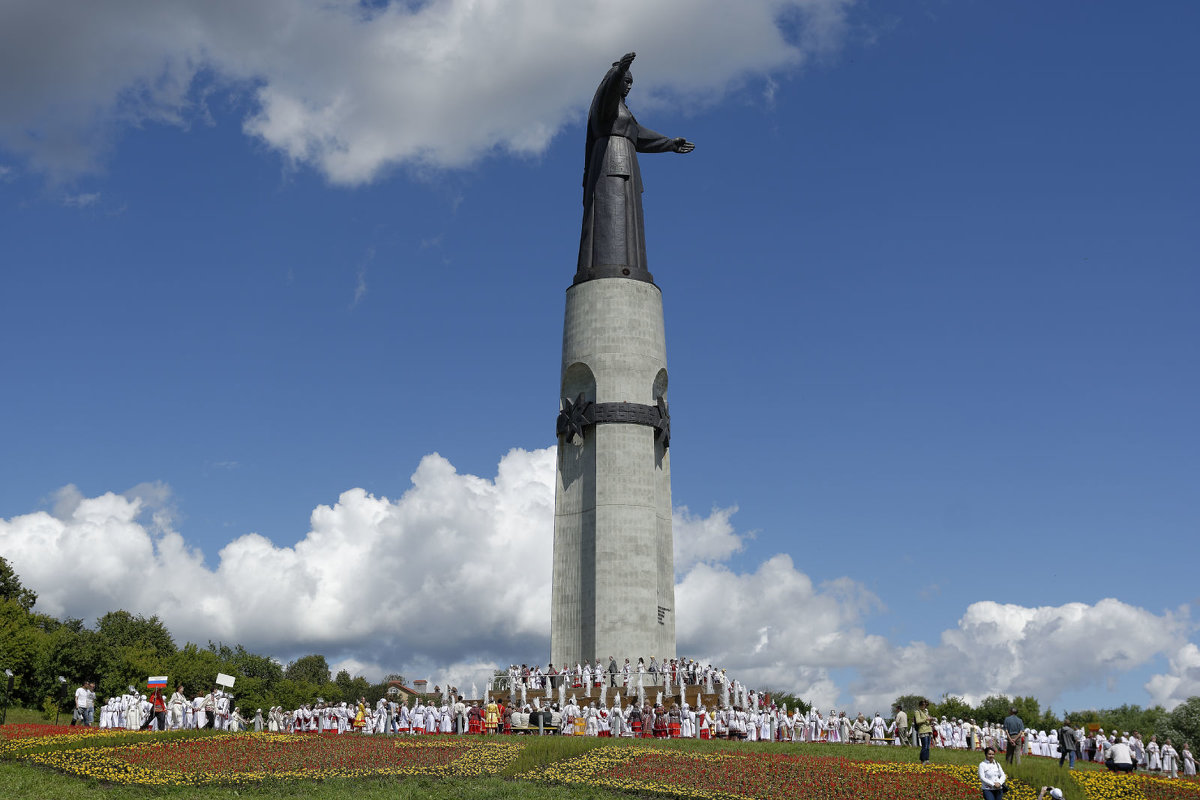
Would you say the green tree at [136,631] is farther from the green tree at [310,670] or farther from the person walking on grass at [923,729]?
the person walking on grass at [923,729]

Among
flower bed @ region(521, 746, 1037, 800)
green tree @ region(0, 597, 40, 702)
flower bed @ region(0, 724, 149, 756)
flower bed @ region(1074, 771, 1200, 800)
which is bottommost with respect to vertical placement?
flower bed @ region(1074, 771, 1200, 800)

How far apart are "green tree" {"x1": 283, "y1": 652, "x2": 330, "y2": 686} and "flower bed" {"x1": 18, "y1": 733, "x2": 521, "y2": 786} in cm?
8837

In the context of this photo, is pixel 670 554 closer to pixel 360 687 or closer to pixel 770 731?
pixel 770 731

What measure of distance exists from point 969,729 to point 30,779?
2626 cm

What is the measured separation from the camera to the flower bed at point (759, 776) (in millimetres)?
20031

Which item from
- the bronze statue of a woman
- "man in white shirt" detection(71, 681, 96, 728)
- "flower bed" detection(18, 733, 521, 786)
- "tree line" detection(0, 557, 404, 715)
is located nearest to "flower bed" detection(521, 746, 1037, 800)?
"flower bed" detection(18, 733, 521, 786)

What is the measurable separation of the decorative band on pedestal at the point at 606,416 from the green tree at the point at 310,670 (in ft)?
247

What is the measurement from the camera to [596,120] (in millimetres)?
47625

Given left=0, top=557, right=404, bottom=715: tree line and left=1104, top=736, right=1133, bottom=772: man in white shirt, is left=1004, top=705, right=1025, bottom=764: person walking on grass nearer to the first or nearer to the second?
left=1104, top=736, right=1133, bottom=772: man in white shirt

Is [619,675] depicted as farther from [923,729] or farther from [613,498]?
[923,729]

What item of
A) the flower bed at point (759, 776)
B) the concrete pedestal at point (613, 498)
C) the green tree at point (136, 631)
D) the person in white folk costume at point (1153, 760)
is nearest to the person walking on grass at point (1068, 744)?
the person in white folk costume at point (1153, 760)

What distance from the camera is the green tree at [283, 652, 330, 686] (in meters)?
110

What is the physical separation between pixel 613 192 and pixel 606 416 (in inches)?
397

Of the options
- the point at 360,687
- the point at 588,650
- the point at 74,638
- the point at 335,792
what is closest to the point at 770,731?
the point at 588,650
